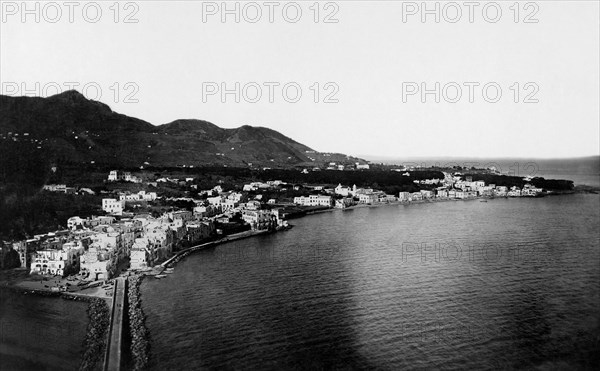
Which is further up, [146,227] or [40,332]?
[146,227]

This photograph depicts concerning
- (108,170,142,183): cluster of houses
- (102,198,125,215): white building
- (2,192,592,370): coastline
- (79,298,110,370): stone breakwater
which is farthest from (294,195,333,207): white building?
(79,298,110,370): stone breakwater

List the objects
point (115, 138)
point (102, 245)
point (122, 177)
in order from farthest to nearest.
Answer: point (115, 138) < point (122, 177) < point (102, 245)

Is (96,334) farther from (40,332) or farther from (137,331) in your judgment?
(40,332)

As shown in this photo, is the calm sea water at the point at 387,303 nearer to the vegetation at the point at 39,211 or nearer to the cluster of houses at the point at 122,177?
the vegetation at the point at 39,211

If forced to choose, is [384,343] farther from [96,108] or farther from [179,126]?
[179,126]

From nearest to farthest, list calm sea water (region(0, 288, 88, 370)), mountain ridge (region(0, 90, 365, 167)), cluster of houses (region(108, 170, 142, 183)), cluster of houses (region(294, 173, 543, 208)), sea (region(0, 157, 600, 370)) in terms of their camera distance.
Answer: sea (region(0, 157, 600, 370)) → calm sea water (region(0, 288, 88, 370)) → cluster of houses (region(108, 170, 142, 183)) → mountain ridge (region(0, 90, 365, 167)) → cluster of houses (region(294, 173, 543, 208))

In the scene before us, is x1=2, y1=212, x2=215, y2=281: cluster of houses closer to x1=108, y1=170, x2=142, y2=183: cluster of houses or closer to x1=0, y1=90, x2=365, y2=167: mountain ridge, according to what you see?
x1=0, y1=90, x2=365, y2=167: mountain ridge

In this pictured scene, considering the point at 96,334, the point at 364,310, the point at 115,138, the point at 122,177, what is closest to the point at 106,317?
the point at 96,334
